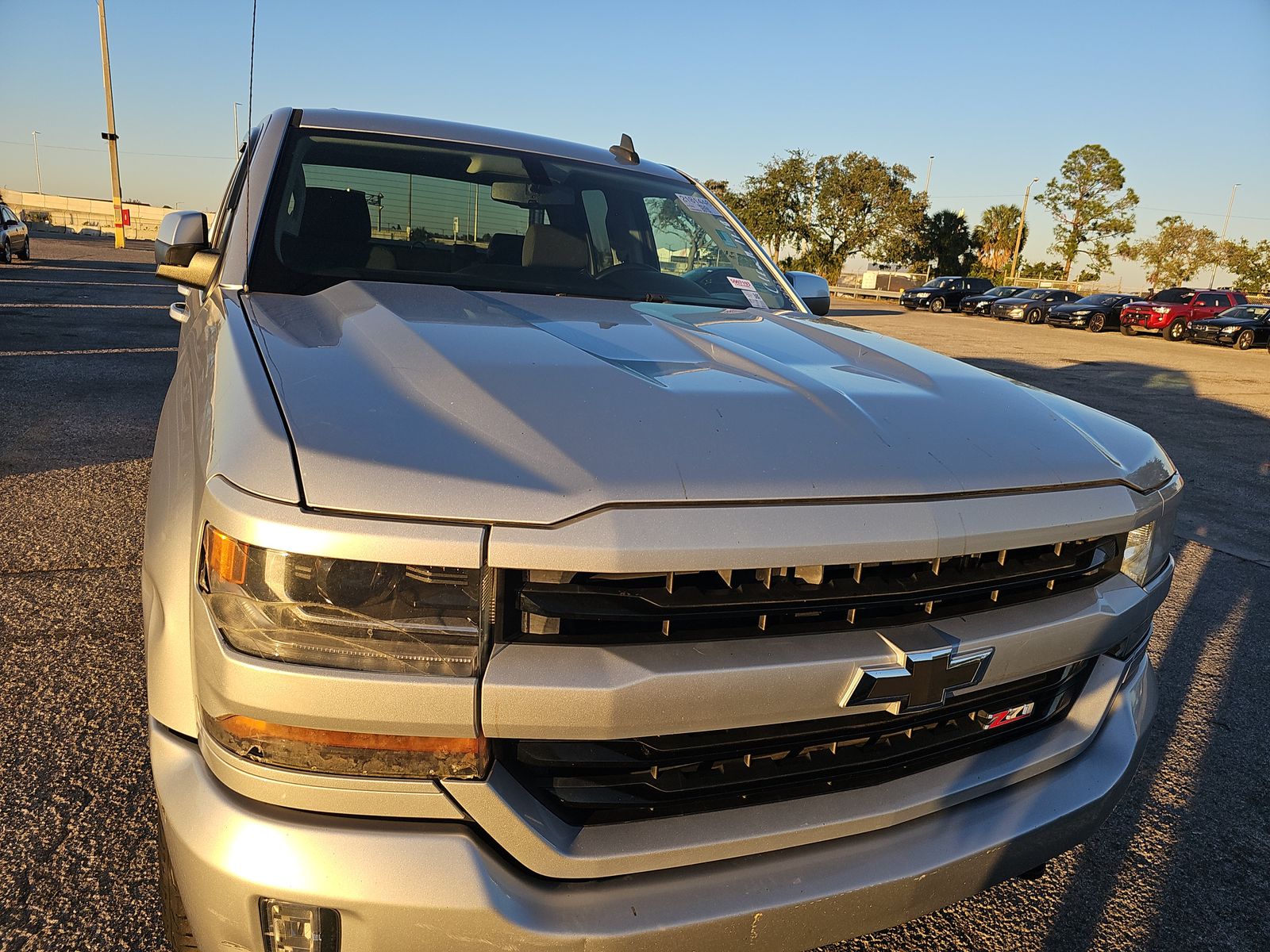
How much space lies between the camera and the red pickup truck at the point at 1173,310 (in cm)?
2730

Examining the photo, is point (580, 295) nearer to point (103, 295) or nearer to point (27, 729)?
point (27, 729)

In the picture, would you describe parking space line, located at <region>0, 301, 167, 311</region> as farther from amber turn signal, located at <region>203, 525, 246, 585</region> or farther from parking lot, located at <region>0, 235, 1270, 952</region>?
amber turn signal, located at <region>203, 525, 246, 585</region>

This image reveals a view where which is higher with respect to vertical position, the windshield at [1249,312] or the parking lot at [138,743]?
the windshield at [1249,312]

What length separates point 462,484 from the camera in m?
1.15

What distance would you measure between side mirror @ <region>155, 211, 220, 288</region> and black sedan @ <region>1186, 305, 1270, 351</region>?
28.1 metres

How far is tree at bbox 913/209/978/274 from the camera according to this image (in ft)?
183

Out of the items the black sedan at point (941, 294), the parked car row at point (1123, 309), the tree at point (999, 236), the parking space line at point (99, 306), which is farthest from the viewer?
the tree at point (999, 236)

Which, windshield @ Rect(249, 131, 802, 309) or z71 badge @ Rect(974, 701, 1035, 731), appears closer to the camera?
z71 badge @ Rect(974, 701, 1035, 731)

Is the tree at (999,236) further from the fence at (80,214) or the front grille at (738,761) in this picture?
the front grille at (738,761)

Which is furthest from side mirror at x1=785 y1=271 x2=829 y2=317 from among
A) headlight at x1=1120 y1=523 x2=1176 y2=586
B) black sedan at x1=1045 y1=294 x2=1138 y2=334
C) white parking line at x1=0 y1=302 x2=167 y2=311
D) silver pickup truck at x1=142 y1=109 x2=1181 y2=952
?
black sedan at x1=1045 y1=294 x2=1138 y2=334

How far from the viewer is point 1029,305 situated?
107 feet

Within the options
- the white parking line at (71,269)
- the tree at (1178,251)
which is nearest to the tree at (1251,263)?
the tree at (1178,251)

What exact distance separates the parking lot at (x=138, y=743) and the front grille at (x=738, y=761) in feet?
2.21

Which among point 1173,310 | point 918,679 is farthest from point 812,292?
point 1173,310
